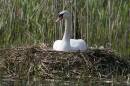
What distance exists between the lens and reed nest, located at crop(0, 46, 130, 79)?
433 inches

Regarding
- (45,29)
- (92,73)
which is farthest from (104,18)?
(92,73)

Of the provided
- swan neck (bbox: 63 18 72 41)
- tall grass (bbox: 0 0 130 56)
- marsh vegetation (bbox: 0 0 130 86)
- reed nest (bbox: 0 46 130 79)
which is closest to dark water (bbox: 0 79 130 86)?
reed nest (bbox: 0 46 130 79)

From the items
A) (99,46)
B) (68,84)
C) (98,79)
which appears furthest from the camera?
(99,46)

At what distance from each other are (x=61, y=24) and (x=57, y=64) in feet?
6.50

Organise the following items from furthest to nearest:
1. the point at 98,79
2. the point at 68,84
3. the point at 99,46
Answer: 1. the point at 99,46
2. the point at 98,79
3. the point at 68,84

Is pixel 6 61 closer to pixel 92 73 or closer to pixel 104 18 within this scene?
pixel 92 73

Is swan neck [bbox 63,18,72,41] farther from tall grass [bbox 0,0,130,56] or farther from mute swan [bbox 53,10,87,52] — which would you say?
tall grass [bbox 0,0,130,56]

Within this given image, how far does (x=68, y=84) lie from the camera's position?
32.8ft

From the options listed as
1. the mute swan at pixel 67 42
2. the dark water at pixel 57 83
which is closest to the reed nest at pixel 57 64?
the mute swan at pixel 67 42

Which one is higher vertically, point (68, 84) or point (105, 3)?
point (105, 3)

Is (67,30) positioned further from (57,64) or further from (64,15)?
(57,64)

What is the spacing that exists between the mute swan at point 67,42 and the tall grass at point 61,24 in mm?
586

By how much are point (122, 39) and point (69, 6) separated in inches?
51.5

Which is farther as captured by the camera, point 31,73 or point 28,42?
point 28,42
